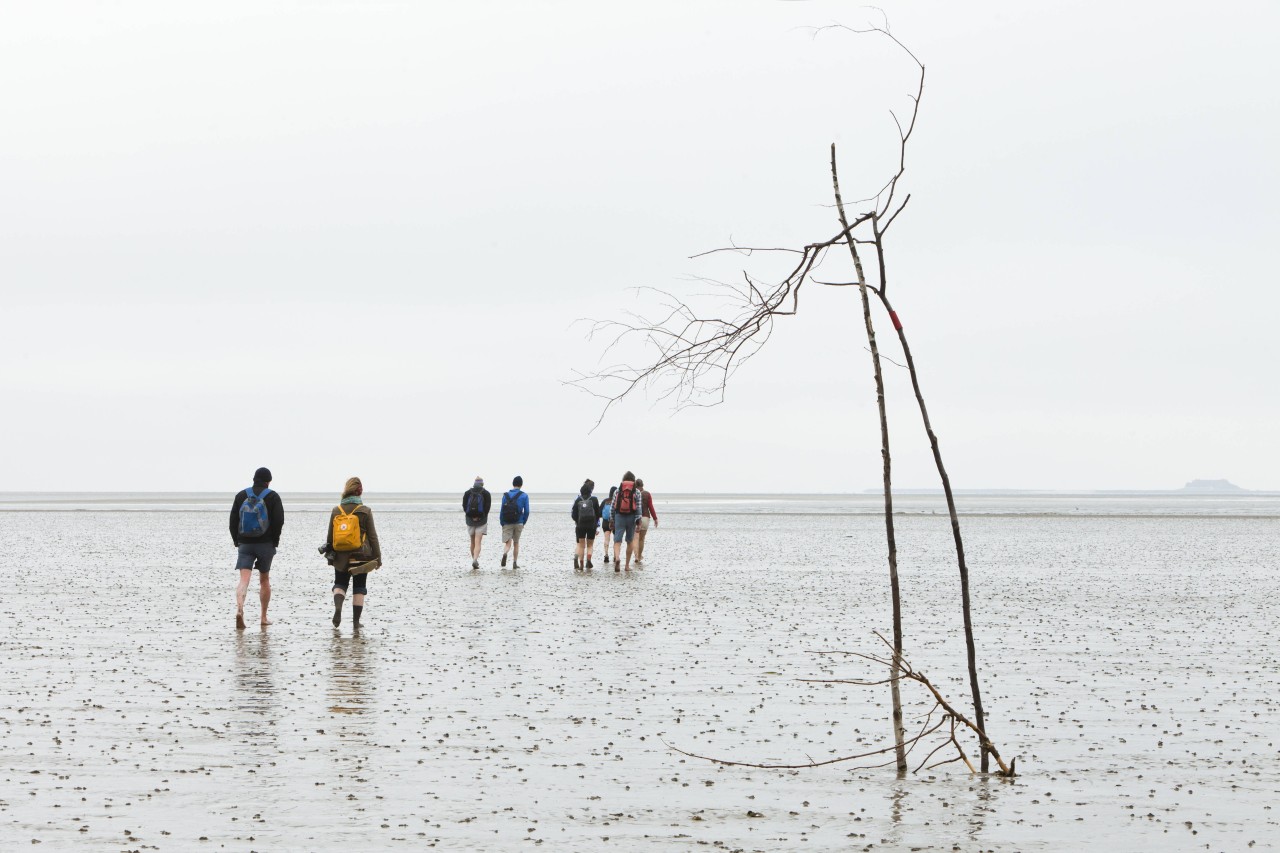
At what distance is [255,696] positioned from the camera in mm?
13117

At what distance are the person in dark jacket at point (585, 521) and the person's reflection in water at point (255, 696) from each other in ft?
46.1

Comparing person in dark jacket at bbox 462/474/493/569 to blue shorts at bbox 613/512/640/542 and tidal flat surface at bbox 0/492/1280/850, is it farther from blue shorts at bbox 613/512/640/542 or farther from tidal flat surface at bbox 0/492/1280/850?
tidal flat surface at bbox 0/492/1280/850

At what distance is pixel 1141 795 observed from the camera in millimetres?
9500

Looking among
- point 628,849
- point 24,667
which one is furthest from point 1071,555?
point 628,849

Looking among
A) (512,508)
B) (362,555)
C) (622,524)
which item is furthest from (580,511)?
(362,555)

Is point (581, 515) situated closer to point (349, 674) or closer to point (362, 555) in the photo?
point (362, 555)

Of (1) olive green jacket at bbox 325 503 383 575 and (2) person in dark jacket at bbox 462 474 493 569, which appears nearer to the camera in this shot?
(1) olive green jacket at bbox 325 503 383 575

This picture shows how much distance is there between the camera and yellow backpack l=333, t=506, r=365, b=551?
742 inches

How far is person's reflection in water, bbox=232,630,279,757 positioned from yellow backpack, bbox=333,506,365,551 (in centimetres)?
160

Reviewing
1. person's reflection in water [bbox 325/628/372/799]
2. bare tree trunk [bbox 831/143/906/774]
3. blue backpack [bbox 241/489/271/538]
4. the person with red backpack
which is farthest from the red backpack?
bare tree trunk [bbox 831/143/906/774]

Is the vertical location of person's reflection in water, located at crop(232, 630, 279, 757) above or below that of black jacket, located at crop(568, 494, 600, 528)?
below

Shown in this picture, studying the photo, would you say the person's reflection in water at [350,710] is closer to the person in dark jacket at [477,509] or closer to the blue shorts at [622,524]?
the person in dark jacket at [477,509]

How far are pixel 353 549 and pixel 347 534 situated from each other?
0.71ft

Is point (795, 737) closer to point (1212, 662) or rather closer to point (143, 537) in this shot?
point (1212, 662)
